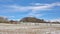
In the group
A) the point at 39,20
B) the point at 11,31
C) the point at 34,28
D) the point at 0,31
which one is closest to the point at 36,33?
the point at 34,28

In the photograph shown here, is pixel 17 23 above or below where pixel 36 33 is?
above

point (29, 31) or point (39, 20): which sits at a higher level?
point (39, 20)

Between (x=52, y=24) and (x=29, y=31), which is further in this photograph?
(x=52, y=24)

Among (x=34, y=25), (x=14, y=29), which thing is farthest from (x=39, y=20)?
(x=14, y=29)

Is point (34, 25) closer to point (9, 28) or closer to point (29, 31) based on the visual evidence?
point (29, 31)

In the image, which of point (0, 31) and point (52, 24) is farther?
point (52, 24)

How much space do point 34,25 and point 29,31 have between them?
19 centimetres

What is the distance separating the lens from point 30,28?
3.04 metres

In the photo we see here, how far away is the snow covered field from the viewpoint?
9.65ft

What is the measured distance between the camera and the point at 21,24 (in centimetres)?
304

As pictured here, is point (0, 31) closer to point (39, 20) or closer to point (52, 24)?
point (39, 20)

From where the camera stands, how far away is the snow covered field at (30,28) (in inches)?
116

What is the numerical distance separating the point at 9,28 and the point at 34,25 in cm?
55

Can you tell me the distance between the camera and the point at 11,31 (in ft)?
9.66
